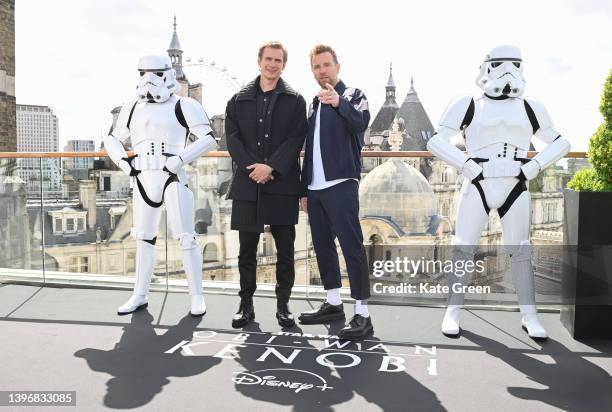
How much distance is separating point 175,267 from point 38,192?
1.56m

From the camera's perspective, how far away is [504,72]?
3375 millimetres

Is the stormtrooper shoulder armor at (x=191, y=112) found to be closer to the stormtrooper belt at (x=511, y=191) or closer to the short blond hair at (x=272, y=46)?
the short blond hair at (x=272, y=46)

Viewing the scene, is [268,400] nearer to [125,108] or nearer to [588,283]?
[588,283]

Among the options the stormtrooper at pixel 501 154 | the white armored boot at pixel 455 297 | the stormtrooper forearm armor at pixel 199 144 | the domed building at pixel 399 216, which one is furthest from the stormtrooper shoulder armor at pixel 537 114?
the stormtrooper forearm armor at pixel 199 144

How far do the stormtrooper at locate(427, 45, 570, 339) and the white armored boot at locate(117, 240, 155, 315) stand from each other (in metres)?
1.99

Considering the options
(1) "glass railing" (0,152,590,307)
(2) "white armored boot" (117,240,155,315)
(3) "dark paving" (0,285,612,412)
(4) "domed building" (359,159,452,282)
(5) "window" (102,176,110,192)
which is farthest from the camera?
(5) "window" (102,176,110,192)

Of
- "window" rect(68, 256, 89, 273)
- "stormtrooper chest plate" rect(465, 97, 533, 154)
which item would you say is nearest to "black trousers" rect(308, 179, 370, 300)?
"stormtrooper chest plate" rect(465, 97, 533, 154)

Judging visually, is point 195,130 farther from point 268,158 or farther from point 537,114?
point 537,114

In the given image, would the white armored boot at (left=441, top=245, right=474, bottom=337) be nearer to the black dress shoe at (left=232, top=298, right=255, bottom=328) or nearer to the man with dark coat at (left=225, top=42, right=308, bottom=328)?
the man with dark coat at (left=225, top=42, right=308, bottom=328)

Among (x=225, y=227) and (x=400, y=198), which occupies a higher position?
(x=400, y=198)

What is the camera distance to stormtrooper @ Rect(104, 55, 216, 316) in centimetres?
383

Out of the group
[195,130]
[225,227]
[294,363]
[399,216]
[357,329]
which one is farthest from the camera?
[225,227]

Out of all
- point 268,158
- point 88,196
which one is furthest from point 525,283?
point 88,196

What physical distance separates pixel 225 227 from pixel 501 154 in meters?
2.93
